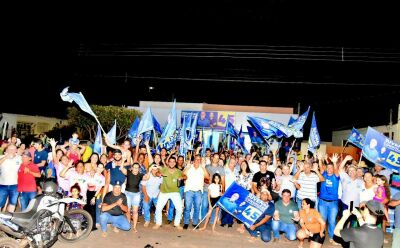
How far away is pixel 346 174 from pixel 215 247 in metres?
3.82

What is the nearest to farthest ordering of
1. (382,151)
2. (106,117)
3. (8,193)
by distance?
(8,193), (382,151), (106,117)

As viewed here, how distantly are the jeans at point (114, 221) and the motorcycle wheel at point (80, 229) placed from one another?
2.09ft

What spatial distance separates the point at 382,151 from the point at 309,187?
7.64 feet

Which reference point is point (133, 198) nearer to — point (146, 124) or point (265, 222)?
point (265, 222)

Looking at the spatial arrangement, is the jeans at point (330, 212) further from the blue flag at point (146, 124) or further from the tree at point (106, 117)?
the tree at point (106, 117)

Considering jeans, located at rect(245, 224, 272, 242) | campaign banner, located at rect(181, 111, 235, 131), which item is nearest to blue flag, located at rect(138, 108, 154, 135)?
jeans, located at rect(245, 224, 272, 242)

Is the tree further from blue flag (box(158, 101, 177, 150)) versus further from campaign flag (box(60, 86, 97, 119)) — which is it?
campaign flag (box(60, 86, 97, 119))

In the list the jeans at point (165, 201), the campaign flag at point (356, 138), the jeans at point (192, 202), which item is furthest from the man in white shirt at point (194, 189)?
the campaign flag at point (356, 138)

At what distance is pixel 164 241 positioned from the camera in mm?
7898

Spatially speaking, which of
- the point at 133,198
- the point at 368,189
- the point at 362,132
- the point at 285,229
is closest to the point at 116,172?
the point at 133,198

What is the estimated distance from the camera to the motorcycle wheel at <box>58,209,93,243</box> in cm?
728

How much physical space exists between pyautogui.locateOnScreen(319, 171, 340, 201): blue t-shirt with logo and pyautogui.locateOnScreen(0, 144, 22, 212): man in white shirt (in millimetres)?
7310

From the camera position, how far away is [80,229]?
748cm

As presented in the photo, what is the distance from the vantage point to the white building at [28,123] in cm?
3451
